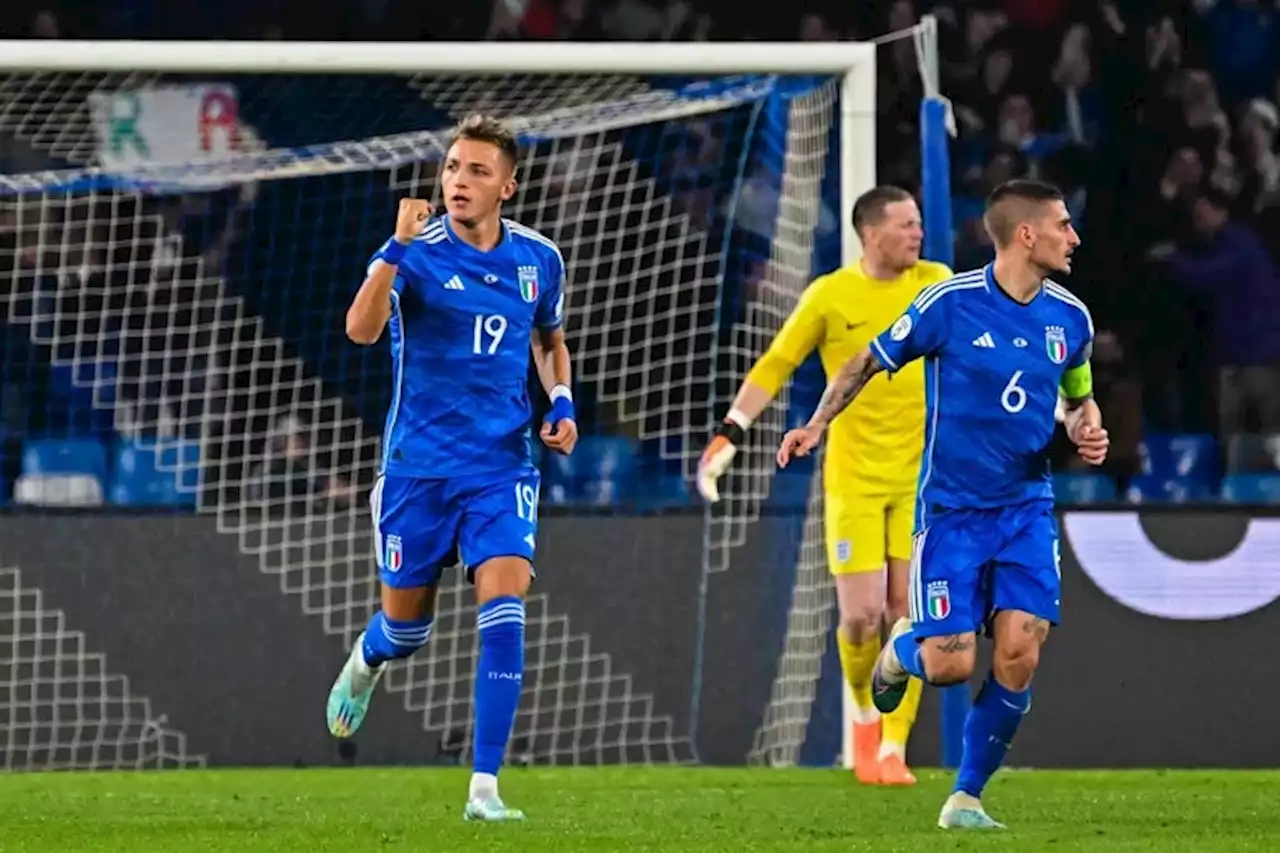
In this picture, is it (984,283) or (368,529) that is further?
(368,529)

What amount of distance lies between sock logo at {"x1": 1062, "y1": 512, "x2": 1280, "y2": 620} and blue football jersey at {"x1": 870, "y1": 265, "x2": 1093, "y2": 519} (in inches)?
137

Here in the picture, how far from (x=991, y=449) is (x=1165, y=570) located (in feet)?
12.4

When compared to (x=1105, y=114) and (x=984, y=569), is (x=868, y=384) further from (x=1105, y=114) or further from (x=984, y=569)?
(x=1105, y=114)

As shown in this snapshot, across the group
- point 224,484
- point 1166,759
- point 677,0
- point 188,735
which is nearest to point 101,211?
point 224,484

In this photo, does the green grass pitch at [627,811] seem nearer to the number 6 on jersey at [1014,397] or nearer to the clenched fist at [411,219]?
the number 6 on jersey at [1014,397]

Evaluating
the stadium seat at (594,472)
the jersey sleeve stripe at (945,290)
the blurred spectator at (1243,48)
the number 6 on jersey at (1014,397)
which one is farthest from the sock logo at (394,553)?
the blurred spectator at (1243,48)

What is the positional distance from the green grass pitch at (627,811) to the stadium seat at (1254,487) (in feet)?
7.29

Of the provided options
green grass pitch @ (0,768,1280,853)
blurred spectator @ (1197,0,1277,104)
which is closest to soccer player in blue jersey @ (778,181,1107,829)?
green grass pitch @ (0,768,1280,853)

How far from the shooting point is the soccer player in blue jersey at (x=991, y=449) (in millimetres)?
7148

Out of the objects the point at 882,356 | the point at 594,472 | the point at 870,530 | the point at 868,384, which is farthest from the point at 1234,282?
the point at 882,356

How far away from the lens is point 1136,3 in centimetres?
1420

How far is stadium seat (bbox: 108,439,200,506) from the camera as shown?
36.1 feet

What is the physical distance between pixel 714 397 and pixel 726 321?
24.7 inches

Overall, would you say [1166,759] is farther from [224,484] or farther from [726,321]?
[224,484]
